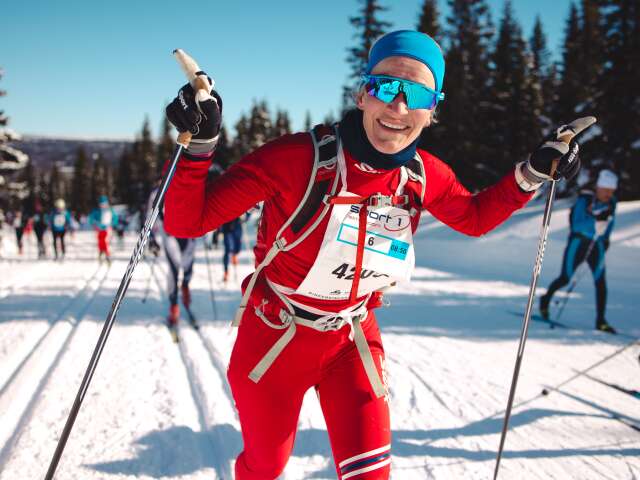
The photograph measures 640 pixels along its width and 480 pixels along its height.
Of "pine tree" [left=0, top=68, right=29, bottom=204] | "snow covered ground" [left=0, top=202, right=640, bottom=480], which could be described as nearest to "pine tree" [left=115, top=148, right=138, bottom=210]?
"pine tree" [left=0, top=68, right=29, bottom=204]

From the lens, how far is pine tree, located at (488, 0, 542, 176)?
26.8 meters

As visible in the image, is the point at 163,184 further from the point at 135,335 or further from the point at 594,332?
the point at 594,332

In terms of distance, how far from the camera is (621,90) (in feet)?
69.1

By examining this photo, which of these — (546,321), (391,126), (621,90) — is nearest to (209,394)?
(391,126)

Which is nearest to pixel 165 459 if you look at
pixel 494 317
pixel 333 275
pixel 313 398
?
pixel 313 398

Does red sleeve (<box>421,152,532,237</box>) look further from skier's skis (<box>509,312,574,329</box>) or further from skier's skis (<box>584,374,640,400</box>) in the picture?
skier's skis (<box>509,312,574,329</box>)

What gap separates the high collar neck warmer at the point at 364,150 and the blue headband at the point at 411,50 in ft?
0.85

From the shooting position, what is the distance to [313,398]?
166 inches

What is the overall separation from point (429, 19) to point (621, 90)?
13405 mm

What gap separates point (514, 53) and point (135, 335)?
2847cm

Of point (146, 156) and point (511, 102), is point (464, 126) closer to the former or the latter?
point (511, 102)

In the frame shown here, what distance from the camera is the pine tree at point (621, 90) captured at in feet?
68.1

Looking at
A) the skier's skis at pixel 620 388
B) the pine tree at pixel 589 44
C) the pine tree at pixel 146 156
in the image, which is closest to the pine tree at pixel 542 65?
the pine tree at pixel 589 44

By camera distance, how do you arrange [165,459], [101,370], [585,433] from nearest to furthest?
[165,459], [585,433], [101,370]
